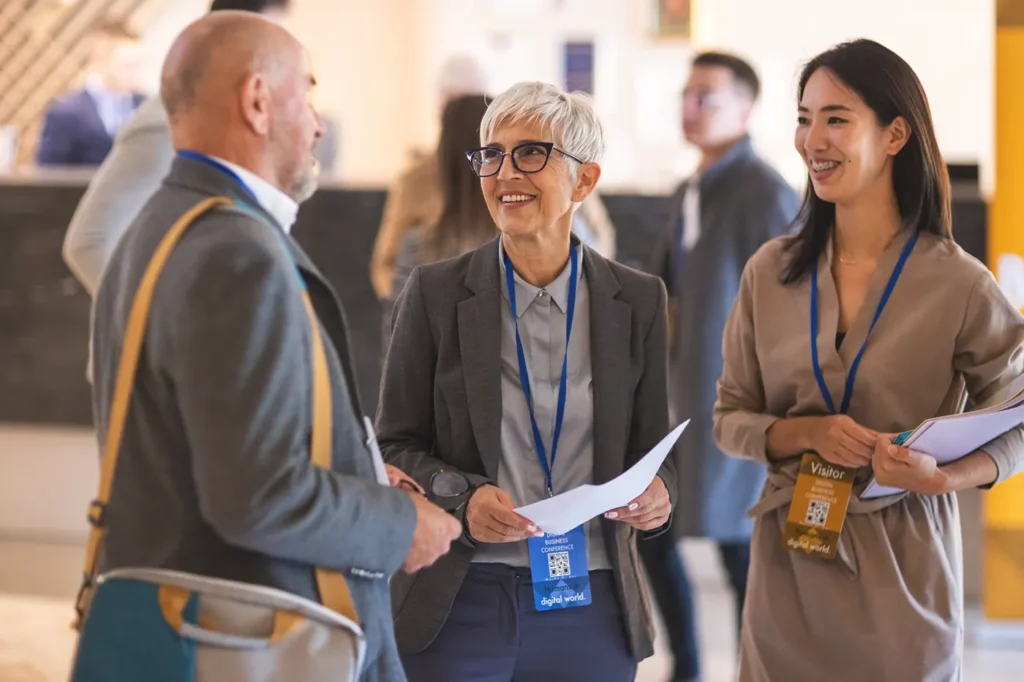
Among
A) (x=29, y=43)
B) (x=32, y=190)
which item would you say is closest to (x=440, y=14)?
(x=29, y=43)

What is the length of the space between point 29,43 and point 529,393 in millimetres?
9813

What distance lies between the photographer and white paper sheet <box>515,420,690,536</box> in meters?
1.73

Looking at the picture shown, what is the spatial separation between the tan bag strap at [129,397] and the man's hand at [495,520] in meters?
0.36

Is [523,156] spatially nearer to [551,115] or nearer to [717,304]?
[551,115]

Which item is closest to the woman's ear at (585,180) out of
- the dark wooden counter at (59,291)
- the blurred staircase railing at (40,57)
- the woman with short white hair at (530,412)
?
the woman with short white hair at (530,412)

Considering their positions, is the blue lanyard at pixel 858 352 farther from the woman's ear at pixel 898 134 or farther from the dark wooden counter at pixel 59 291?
the dark wooden counter at pixel 59 291

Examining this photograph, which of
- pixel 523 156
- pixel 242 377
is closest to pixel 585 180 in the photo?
pixel 523 156

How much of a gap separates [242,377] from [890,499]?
1.19 metres

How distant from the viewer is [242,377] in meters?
1.40

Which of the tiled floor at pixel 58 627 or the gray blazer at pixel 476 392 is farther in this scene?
the tiled floor at pixel 58 627

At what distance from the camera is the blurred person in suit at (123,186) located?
288cm

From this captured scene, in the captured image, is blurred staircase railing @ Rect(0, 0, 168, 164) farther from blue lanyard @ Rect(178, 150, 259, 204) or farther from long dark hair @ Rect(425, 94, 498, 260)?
blue lanyard @ Rect(178, 150, 259, 204)

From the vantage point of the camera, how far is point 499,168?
1.95 meters

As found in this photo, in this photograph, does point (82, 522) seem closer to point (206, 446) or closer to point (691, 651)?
point (691, 651)
